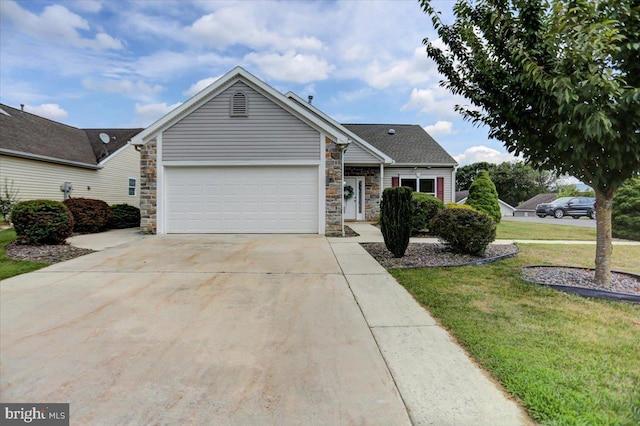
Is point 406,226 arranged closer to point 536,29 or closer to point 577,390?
point 536,29

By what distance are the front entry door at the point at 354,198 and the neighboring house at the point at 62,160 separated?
13.5m

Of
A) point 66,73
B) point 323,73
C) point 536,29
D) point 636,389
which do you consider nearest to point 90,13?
point 66,73

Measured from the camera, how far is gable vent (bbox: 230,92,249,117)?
10.5m

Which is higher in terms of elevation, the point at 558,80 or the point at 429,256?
the point at 558,80

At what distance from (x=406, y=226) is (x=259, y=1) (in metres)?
7.80

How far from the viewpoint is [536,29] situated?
4.72 meters

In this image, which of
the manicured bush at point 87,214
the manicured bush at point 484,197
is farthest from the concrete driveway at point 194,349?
the manicured bush at point 484,197

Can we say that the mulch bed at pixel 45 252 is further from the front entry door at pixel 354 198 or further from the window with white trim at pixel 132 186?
the window with white trim at pixel 132 186

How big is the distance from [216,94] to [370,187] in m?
8.56

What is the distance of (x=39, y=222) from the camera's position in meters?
8.02

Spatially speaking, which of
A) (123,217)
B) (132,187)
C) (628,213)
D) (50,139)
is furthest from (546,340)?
(132,187)

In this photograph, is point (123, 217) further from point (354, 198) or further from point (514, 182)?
point (514, 182)

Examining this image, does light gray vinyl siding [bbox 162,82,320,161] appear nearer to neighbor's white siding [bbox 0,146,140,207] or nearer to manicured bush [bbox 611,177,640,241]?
neighbor's white siding [bbox 0,146,140,207]
